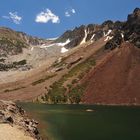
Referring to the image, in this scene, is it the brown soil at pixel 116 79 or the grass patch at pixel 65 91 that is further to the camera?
the grass patch at pixel 65 91

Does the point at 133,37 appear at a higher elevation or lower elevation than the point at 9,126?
higher

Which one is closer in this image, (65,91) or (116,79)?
(116,79)

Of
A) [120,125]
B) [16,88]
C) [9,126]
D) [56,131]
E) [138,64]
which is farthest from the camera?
[16,88]

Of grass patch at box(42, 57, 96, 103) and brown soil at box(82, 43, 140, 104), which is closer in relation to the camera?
brown soil at box(82, 43, 140, 104)

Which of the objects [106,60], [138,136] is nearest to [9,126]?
[138,136]

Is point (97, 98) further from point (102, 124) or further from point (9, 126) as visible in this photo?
point (9, 126)

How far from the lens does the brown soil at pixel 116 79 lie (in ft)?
477

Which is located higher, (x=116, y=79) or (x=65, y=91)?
(x=116, y=79)

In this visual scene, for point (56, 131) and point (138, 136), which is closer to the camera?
point (138, 136)

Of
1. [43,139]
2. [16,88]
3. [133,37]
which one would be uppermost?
[133,37]

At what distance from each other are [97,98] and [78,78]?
2960 cm

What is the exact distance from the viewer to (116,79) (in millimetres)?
158375

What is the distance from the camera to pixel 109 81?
158000mm

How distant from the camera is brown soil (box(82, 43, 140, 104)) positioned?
145250 millimetres
